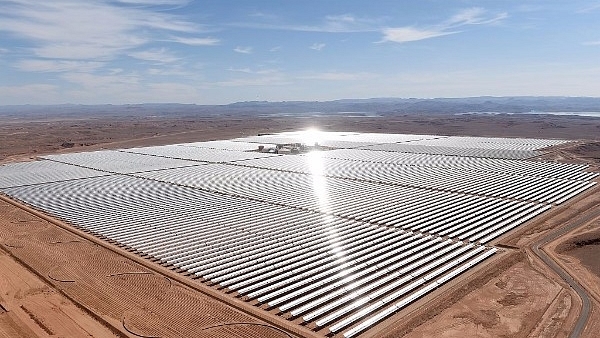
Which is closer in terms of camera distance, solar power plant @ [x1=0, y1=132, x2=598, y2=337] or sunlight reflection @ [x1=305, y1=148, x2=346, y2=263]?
solar power plant @ [x1=0, y1=132, x2=598, y2=337]

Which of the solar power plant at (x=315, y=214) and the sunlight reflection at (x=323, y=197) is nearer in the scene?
the solar power plant at (x=315, y=214)

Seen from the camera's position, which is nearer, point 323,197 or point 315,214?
point 315,214

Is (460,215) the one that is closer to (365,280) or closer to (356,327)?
(365,280)

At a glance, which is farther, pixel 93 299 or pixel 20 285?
pixel 20 285

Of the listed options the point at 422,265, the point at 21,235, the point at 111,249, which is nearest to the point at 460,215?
the point at 422,265

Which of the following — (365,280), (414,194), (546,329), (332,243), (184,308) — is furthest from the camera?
(414,194)

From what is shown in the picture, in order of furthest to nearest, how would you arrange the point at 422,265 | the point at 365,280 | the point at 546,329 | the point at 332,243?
the point at 332,243
the point at 422,265
the point at 365,280
the point at 546,329

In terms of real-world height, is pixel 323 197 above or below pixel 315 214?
above
